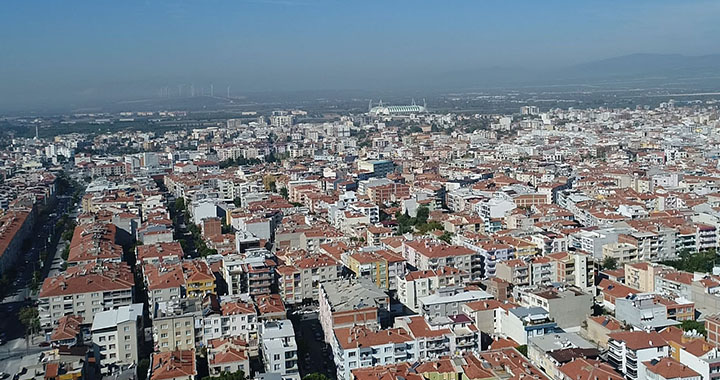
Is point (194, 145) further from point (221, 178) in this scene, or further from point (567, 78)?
point (567, 78)

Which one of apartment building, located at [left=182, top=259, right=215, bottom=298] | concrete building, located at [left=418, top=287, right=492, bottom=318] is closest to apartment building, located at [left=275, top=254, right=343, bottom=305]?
apartment building, located at [left=182, top=259, right=215, bottom=298]

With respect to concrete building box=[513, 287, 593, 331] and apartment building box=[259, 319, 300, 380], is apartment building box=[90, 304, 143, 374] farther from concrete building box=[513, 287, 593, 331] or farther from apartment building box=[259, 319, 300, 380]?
concrete building box=[513, 287, 593, 331]

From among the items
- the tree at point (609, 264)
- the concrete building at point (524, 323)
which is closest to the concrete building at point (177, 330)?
the concrete building at point (524, 323)

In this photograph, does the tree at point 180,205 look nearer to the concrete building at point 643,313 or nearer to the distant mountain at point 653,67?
the concrete building at point 643,313

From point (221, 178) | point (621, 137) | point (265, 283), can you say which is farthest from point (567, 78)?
point (265, 283)

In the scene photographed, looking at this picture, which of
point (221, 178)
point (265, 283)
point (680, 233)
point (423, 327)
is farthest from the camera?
point (221, 178)

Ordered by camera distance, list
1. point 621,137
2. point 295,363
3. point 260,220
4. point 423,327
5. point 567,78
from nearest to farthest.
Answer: point 295,363
point 423,327
point 260,220
point 621,137
point 567,78

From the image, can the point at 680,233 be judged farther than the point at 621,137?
No

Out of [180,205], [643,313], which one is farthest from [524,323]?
[180,205]

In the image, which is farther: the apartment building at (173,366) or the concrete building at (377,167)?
the concrete building at (377,167)
